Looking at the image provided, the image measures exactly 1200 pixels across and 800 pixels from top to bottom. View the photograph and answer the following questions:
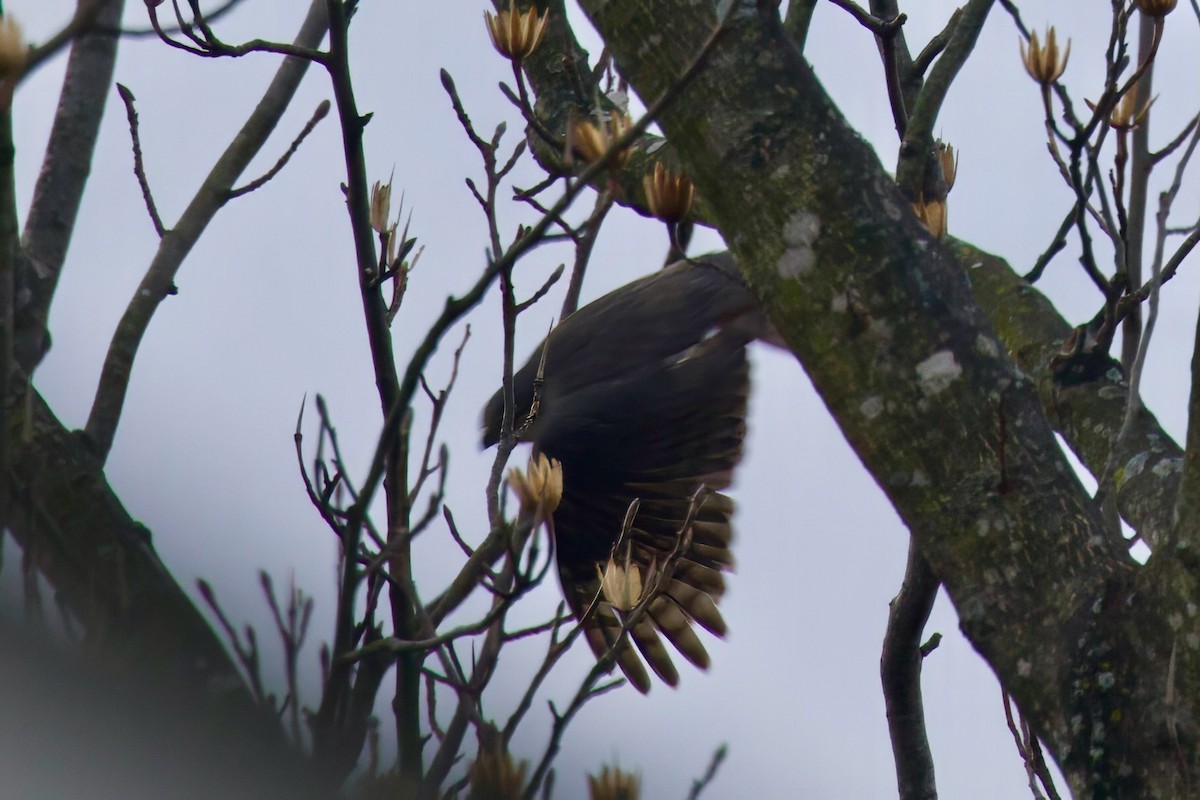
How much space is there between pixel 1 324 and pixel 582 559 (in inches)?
97.3

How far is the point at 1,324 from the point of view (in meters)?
1.00

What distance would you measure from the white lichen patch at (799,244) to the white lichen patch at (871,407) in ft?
0.61

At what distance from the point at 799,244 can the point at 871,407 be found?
0.23m

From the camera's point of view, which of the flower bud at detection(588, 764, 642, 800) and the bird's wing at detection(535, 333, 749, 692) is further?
the bird's wing at detection(535, 333, 749, 692)

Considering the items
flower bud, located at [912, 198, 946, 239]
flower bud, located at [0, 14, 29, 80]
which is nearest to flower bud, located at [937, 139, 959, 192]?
flower bud, located at [912, 198, 946, 239]

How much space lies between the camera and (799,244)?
150 cm

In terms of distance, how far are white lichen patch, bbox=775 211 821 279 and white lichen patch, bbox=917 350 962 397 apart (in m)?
0.19

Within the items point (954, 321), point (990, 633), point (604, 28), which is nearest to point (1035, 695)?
point (990, 633)

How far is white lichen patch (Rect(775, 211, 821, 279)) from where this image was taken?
149 cm

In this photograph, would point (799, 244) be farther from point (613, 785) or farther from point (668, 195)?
point (613, 785)

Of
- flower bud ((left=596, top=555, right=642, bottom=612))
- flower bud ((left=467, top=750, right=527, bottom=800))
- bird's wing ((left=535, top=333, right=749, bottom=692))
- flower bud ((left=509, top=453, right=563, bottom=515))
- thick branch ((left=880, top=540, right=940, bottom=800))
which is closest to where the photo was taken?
flower bud ((left=467, top=750, right=527, bottom=800))

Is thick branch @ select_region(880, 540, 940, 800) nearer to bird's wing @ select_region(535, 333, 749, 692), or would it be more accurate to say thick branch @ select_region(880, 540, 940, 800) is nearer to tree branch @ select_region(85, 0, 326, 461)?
bird's wing @ select_region(535, 333, 749, 692)

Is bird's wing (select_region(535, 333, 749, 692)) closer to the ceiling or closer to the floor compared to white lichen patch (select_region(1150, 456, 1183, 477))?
closer to the ceiling

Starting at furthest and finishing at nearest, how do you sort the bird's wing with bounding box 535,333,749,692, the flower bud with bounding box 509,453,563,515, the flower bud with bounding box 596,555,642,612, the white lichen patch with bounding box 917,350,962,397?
1. the bird's wing with bounding box 535,333,749,692
2. the flower bud with bounding box 596,555,642,612
3. the white lichen patch with bounding box 917,350,962,397
4. the flower bud with bounding box 509,453,563,515
